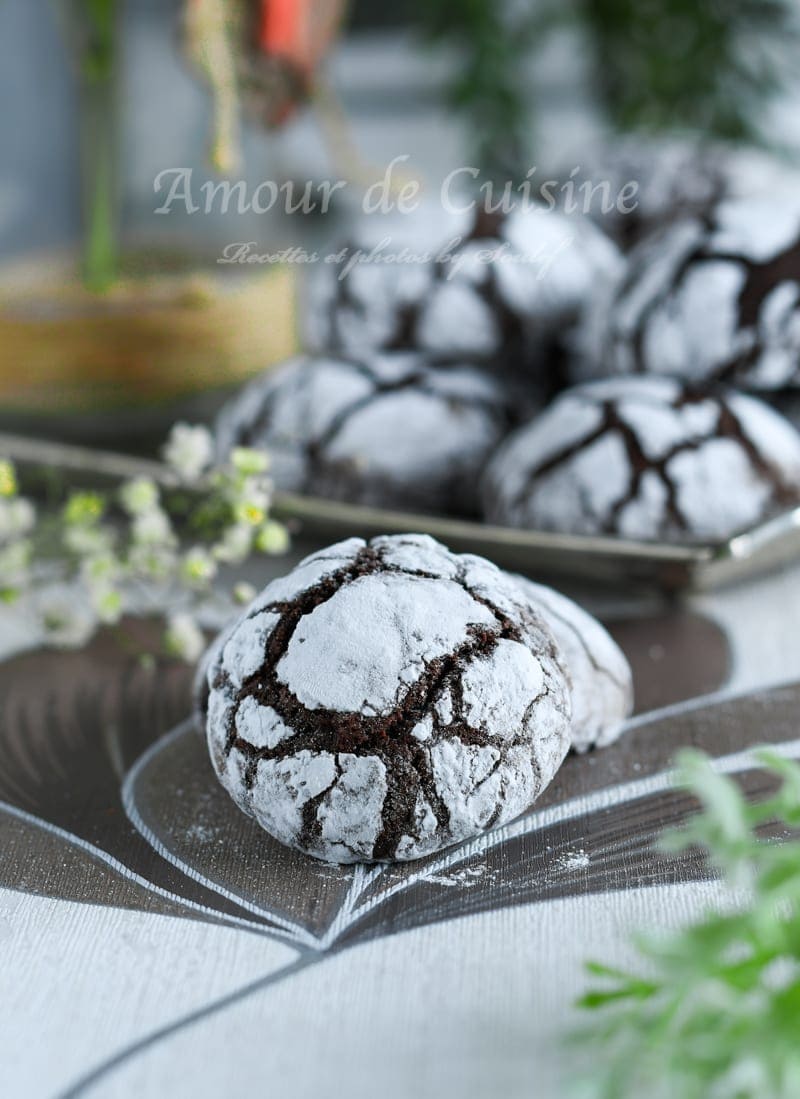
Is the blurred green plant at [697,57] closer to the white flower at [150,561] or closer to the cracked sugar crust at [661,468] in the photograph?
the cracked sugar crust at [661,468]

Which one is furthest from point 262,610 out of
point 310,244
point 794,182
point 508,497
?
point 310,244

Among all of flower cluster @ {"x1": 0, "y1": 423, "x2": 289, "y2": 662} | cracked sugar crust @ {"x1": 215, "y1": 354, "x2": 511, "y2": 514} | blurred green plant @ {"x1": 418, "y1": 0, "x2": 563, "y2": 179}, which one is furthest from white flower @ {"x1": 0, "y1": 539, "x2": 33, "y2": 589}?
blurred green plant @ {"x1": 418, "y1": 0, "x2": 563, "y2": 179}

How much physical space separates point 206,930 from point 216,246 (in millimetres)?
1015

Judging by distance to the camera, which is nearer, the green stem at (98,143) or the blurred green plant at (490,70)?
the green stem at (98,143)

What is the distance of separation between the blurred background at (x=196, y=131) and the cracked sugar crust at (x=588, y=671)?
1.89ft

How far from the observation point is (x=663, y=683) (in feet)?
2.79

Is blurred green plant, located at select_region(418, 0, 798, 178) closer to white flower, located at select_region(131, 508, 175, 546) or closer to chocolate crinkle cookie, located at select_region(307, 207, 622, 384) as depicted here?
chocolate crinkle cookie, located at select_region(307, 207, 622, 384)

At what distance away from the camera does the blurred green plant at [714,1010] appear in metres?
0.41

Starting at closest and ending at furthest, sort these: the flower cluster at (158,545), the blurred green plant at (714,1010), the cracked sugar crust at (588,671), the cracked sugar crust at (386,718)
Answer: the blurred green plant at (714,1010) < the cracked sugar crust at (386,718) < the cracked sugar crust at (588,671) < the flower cluster at (158,545)

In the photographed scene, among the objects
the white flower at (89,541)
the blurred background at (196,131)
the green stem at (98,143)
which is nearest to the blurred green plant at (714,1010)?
the white flower at (89,541)

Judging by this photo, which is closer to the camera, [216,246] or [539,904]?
[539,904]

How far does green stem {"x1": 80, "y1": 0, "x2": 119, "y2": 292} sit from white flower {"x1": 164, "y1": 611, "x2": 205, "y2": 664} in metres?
0.57

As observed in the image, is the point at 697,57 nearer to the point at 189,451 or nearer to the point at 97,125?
the point at 97,125

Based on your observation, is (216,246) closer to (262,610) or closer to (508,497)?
(508,497)
